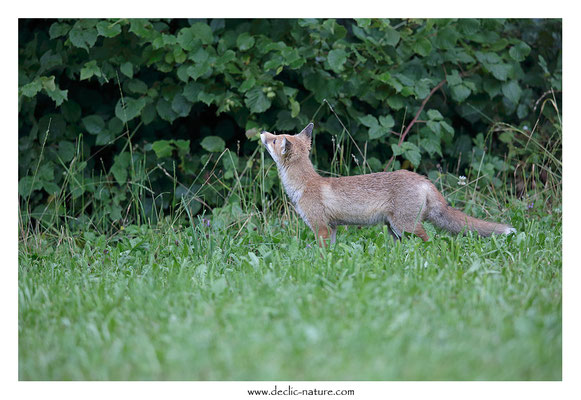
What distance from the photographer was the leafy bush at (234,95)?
21.9 ft

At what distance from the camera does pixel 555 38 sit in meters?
7.98

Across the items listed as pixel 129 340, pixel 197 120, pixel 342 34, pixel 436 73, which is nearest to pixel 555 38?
pixel 436 73

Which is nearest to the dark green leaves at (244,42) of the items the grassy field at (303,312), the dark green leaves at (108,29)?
the dark green leaves at (108,29)

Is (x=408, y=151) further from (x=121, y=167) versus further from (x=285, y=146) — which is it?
(x=121, y=167)

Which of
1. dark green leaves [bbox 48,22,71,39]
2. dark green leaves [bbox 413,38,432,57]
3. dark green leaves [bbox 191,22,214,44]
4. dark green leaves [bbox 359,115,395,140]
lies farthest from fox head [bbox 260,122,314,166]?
dark green leaves [bbox 48,22,71,39]

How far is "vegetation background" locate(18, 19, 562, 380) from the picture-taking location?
10.3ft

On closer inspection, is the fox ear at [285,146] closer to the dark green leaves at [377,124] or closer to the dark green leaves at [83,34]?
the dark green leaves at [377,124]

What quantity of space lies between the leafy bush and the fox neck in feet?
3.39

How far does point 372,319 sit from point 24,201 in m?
5.52

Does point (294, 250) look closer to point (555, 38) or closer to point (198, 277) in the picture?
point (198, 277)

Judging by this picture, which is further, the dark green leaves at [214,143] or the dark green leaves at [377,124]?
the dark green leaves at [214,143]

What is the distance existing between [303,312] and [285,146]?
241 centimetres

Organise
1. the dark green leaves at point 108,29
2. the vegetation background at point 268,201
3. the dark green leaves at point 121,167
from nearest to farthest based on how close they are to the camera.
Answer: the vegetation background at point 268,201 → the dark green leaves at point 108,29 → the dark green leaves at point 121,167

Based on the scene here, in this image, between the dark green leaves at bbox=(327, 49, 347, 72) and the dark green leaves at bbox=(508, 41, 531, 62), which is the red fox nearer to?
the dark green leaves at bbox=(327, 49, 347, 72)
